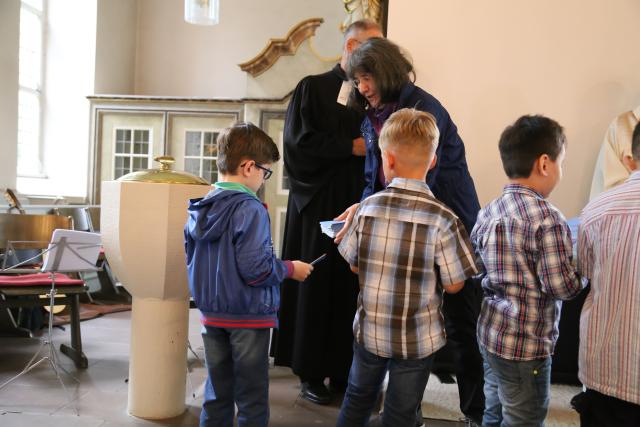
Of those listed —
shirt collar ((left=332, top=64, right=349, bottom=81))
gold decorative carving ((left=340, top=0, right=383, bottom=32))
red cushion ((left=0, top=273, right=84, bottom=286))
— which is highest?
gold decorative carving ((left=340, top=0, right=383, bottom=32))

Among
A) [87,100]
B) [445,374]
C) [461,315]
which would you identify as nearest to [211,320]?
[461,315]

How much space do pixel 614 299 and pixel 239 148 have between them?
1.24 metres

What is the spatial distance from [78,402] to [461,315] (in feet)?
6.12

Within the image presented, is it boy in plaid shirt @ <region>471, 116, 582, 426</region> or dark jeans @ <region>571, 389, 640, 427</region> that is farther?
boy in plaid shirt @ <region>471, 116, 582, 426</region>

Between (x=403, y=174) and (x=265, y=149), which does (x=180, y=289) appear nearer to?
(x=265, y=149)

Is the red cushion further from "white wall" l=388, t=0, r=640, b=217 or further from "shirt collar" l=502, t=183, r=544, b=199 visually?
"shirt collar" l=502, t=183, r=544, b=199

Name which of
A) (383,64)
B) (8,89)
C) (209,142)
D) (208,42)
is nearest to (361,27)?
(383,64)

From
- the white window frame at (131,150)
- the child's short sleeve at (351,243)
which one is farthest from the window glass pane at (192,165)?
the child's short sleeve at (351,243)

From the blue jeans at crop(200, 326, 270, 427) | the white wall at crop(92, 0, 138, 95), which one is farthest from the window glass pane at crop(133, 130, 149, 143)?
the blue jeans at crop(200, 326, 270, 427)

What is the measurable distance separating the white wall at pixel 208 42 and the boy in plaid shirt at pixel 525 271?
23.8 feet

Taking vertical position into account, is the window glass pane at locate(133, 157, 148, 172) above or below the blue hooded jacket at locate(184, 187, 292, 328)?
above

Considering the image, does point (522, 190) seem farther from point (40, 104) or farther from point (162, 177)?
point (40, 104)

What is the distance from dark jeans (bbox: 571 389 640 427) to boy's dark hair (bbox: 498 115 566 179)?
656 millimetres

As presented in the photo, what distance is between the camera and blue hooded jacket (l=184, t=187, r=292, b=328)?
1.88 metres
